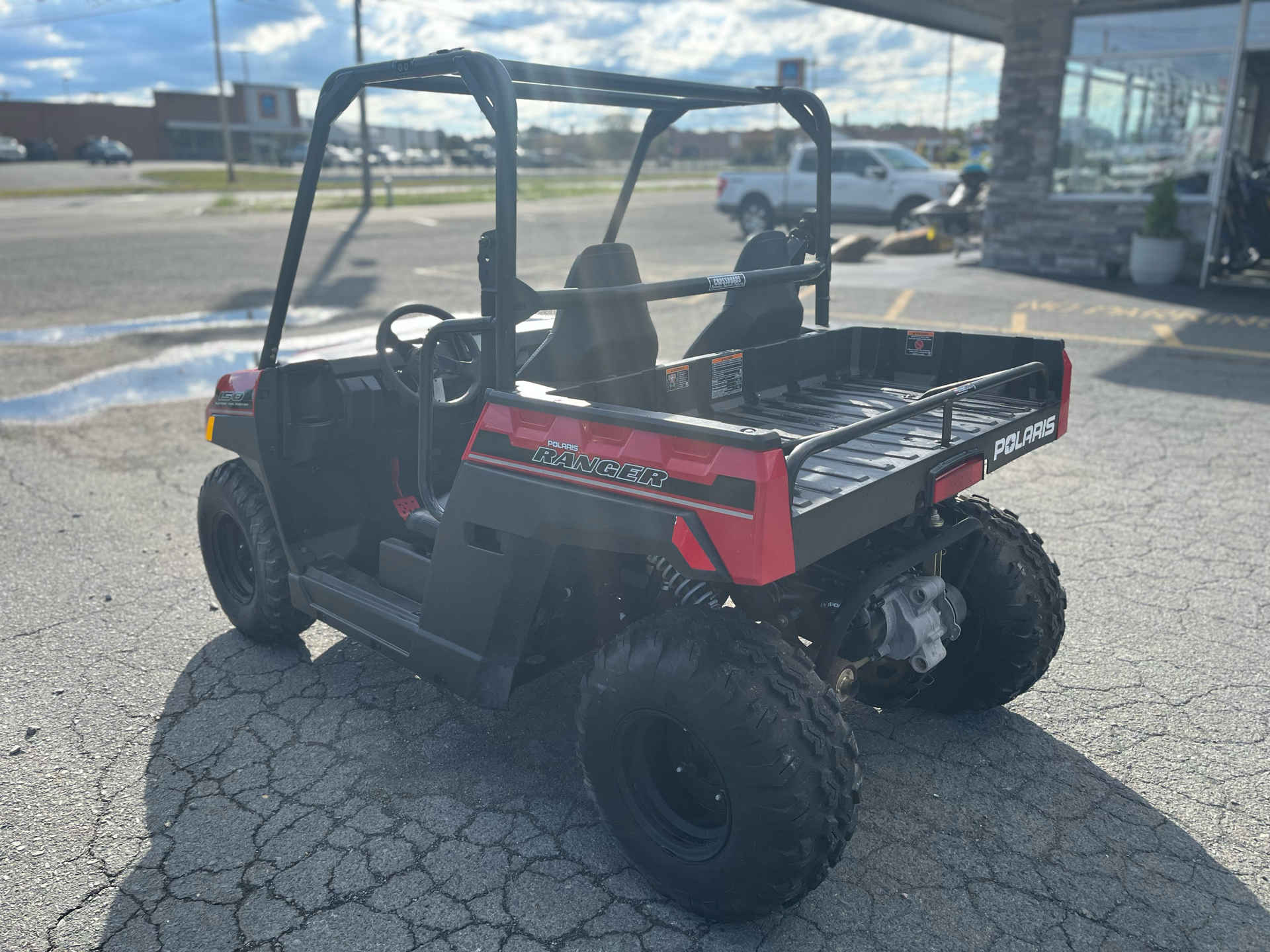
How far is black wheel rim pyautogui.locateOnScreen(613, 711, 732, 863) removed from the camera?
2633 mm

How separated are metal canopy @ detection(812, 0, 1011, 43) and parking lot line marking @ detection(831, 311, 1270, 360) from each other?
17.4 feet

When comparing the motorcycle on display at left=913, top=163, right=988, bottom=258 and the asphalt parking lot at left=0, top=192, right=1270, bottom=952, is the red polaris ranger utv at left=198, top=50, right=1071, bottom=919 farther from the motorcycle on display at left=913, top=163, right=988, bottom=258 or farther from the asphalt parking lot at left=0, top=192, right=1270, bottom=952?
the motorcycle on display at left=913, top=163, right=988, bottom=258

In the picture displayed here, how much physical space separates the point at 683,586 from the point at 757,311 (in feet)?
4.02

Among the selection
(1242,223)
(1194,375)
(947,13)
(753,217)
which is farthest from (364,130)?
(1194,375)

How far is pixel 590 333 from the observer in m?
3.16

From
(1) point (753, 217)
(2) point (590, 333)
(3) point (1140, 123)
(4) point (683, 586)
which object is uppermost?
(3) point (1140, 123)

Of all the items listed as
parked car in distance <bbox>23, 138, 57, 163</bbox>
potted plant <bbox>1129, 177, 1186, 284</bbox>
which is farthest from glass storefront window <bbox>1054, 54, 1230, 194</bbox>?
parked car in distance <bbox>23, 138, 57, 163</bbox>

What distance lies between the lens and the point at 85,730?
3.50 meters

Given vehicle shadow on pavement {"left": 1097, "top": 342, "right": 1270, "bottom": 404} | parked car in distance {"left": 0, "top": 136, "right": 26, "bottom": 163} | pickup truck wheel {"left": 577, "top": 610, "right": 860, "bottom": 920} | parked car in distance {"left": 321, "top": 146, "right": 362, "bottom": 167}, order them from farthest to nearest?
parked car in distance {"left": 0, "top": 136, "right": 26, "bottom": 163} → parked car in distance {"left": 321, "top": 146, "right": 362, "bottom": 167} → vehicle shadow on pavement {"left": 1097, "top": 342, "right": 1270, "bottom": 404} → pickup truck wheel {"left": 577, "top": 610, "right": 860, "bottom": 920}

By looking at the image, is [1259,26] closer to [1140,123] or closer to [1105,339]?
[1140,123]

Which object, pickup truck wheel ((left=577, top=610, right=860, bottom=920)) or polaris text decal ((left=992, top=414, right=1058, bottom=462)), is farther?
polaris text decal ((left=992, top=414, right=1058, bottom=462))

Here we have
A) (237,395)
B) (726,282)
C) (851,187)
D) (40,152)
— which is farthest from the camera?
(40,152)

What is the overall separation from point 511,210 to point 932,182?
64.5 feet

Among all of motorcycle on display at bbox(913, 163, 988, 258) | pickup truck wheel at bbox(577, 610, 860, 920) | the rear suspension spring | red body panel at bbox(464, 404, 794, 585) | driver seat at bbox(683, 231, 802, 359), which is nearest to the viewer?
red body panel at bbox(464, 404, 794, 585)
